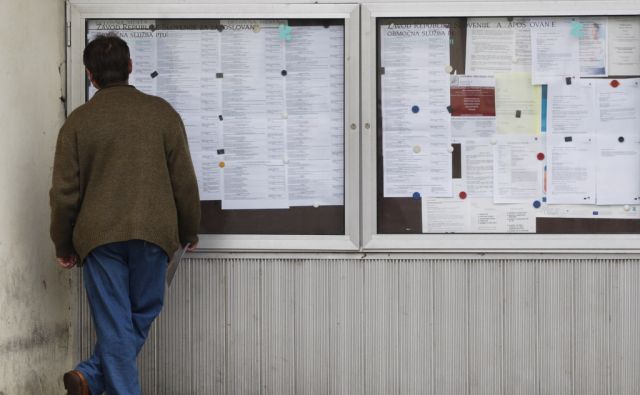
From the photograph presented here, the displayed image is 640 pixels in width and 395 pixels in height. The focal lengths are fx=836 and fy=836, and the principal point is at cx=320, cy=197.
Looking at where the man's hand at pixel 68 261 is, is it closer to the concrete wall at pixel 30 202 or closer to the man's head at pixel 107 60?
the concrete wall at pixel 30 202

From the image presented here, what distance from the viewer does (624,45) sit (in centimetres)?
488

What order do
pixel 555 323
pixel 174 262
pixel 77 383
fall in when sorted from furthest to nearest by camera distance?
pixel 555 323
pixel 174 262
pixel 77 383

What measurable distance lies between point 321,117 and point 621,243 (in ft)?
6.21

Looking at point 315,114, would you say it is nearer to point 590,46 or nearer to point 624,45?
point 590,46

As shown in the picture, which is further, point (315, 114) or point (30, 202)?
point (315, 114)

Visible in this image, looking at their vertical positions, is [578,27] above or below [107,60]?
above

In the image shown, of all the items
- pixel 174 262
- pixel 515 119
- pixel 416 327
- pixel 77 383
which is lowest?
pixel 77 383

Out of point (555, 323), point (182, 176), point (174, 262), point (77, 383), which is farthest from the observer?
point (555, 323)

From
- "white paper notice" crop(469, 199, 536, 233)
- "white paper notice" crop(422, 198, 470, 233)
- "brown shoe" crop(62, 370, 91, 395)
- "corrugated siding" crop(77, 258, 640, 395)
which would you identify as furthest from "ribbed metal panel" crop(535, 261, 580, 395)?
"brown shoe" crop(62, 370, 91, 395)

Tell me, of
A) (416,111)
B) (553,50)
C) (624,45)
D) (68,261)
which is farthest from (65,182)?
(624,45)

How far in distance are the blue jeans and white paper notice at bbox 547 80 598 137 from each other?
2.38 m

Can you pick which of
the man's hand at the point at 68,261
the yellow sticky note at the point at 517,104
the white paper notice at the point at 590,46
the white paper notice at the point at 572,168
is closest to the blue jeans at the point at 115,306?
the man's hand at the point at 68,261

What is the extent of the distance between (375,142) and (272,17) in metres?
0.94

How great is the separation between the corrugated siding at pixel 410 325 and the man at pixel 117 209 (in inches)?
29.7
